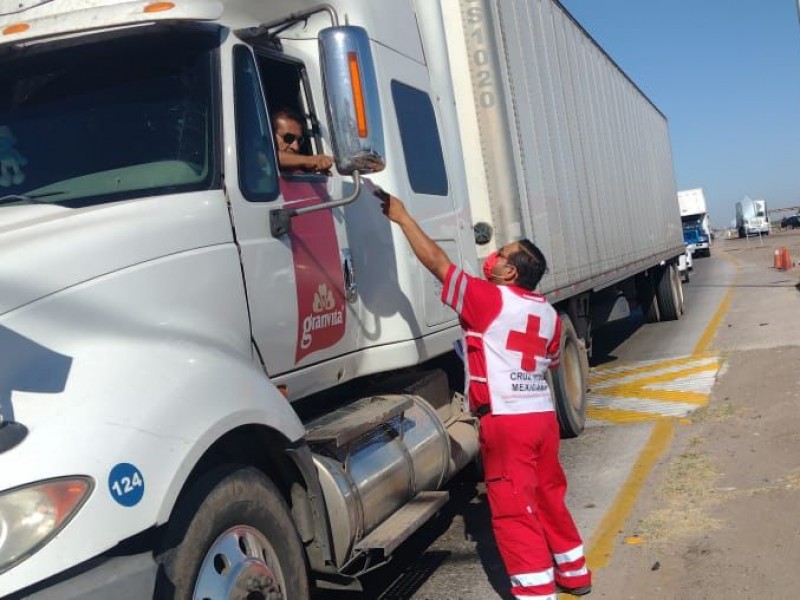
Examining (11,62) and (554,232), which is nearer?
(11,62)

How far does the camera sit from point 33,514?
85.4 inches

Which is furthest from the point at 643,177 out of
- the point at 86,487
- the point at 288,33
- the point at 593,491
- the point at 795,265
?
the point at 795,265

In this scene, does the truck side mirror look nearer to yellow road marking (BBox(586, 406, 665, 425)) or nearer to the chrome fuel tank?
the chrome fuel tank

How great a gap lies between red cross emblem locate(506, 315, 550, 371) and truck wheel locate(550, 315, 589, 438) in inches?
126

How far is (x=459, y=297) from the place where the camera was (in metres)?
3.98

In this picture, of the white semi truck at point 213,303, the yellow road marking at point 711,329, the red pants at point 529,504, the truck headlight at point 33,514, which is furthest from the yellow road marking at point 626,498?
the yellow road marking at point 711,329

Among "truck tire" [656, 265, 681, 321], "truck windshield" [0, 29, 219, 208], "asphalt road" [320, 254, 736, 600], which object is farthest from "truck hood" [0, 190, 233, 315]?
"truck tire" [656, 265, 681, 321]

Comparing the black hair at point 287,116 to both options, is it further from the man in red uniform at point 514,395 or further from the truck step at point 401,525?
the truck step at point 401,525

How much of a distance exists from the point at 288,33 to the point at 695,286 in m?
23.5

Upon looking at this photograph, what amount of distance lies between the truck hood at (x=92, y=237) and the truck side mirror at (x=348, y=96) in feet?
1.74

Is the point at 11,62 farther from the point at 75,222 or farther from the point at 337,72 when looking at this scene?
the point at 337,72

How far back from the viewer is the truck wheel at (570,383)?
290 inches

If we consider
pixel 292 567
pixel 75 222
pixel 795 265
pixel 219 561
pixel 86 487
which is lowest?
pixel 795 265

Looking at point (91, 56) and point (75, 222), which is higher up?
point (91, 56)
